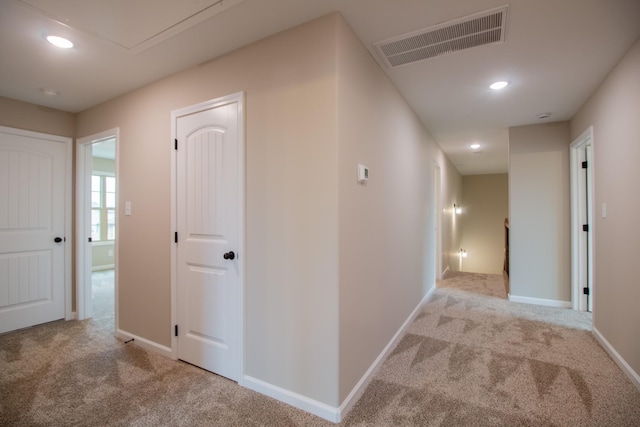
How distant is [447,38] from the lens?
2.00 m

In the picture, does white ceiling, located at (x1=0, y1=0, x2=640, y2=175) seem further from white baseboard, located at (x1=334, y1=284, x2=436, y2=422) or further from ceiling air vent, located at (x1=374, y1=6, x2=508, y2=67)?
white baseboard, located at (x1=334, y1=284, x2=436, y2=422)

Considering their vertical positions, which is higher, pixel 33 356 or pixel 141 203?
pixel 141 203

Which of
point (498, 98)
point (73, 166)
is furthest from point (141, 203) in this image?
point (498, 98)

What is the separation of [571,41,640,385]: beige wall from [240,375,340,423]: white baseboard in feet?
6.97

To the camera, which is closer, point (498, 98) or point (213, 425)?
point (213, 425)

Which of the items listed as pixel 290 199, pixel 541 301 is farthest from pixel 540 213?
pixel 290 199

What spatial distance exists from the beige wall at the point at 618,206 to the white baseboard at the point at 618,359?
0.08 ft

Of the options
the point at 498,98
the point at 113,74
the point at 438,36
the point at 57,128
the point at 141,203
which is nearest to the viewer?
the point at 438,36

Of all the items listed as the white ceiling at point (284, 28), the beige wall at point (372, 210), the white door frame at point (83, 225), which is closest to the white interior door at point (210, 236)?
the white ceiling at point (284, 28)

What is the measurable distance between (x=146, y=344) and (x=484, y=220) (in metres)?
8.69

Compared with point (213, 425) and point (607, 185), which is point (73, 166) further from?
point (607, 185)

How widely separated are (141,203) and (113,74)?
110 cm

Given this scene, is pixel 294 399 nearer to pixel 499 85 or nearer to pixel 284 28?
pixel 284 28

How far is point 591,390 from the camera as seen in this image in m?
2.02
